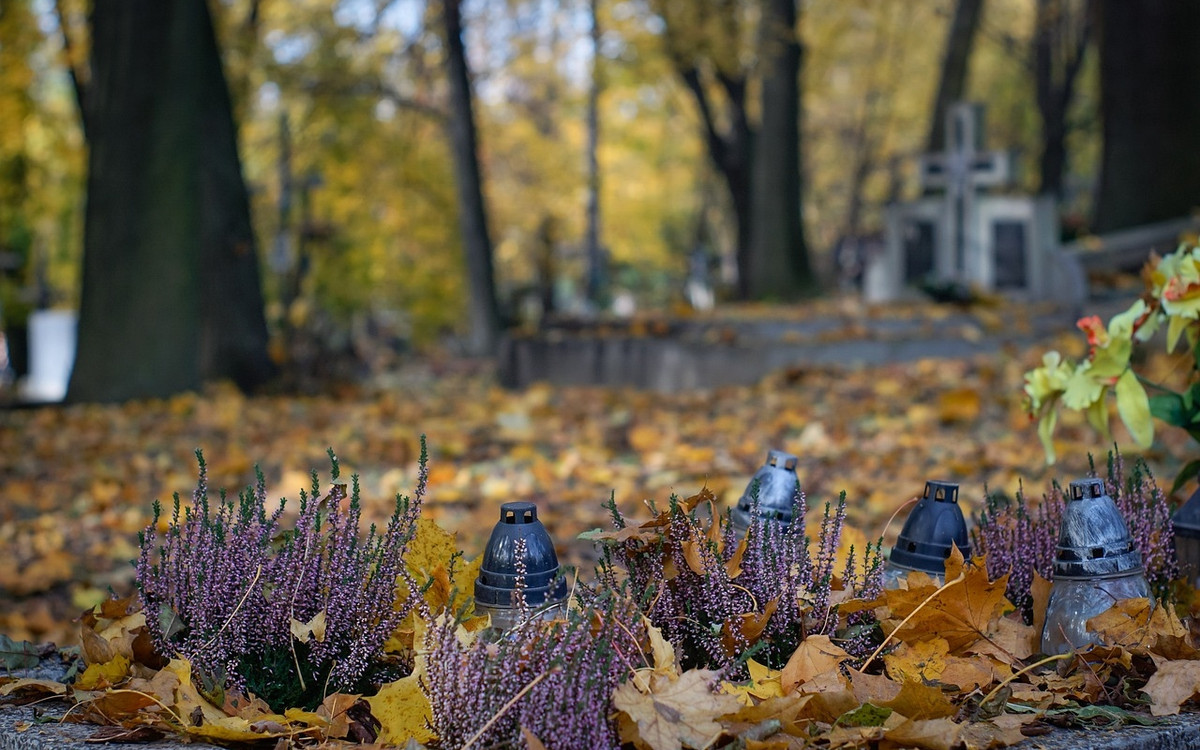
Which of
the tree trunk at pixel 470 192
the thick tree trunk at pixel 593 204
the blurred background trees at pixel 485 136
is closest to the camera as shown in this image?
the blurred background trees at pixel 485 136

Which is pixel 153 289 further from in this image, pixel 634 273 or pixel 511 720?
pixel 634 273

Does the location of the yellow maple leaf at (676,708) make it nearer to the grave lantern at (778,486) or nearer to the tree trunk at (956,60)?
the grave lantern at (778,486)

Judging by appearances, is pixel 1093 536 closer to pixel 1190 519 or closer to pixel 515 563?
pixel 1190 519

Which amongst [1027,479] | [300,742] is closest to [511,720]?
[300,742]

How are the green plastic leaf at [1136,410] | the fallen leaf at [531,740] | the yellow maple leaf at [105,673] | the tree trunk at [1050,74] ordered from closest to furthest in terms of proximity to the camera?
the fallen leaf at [531,740]
the yellow maple leaf at [105,673]
the green plastic leaf at [1136,410]
the tree trunk at [1050,74]

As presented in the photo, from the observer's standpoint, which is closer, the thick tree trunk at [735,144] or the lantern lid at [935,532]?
the lantern lid at [935,532]

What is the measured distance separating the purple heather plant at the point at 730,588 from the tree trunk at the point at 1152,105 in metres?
9.81

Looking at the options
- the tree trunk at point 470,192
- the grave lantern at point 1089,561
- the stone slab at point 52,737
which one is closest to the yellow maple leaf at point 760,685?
the grave lantern at point 1089,561

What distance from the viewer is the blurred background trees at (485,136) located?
432 inches

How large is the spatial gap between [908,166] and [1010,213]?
1230 inches

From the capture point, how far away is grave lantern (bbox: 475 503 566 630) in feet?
7.01

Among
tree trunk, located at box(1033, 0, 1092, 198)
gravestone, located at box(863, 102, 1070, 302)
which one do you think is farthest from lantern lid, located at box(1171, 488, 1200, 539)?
tree trunk, located at box(1033, 0, 1092, 198)

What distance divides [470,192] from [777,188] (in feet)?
15.0

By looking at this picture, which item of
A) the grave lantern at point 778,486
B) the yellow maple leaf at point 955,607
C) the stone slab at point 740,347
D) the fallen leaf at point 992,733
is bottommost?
the fallen leaf at point 992,733
